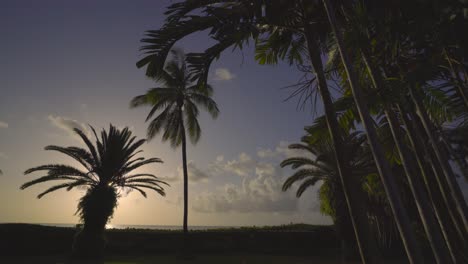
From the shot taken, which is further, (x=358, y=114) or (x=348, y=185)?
(x=358, y=114)

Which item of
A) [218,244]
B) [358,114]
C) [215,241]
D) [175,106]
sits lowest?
[218,244]

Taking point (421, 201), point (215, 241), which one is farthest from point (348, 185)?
point (215, 241)

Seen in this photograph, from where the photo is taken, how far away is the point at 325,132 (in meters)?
5.80

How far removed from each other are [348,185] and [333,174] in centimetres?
1212

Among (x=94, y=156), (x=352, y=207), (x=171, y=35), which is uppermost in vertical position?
(x=94, y=156)

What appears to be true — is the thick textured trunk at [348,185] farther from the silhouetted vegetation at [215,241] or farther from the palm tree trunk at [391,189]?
the silhouetted vegetation at [215,241]

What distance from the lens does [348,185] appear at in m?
4.19

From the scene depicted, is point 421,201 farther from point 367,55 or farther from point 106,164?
point 106,164

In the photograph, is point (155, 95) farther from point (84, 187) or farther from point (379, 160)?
point (379, 160)

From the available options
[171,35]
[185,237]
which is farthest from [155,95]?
[171,35]

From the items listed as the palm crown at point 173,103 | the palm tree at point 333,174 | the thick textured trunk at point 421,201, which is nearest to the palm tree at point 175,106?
the palm crown at point 173,103

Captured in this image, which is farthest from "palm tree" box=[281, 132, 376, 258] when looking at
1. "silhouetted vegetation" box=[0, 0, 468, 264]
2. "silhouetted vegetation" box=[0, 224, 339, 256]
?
"silhouetted vegetation" box=[0, 224, 339, 256]

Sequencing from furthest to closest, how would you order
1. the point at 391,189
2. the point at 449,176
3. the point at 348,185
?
the point at 449,176, the point at 348,185, the point at 391,189

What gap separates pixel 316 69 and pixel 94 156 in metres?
14.6
